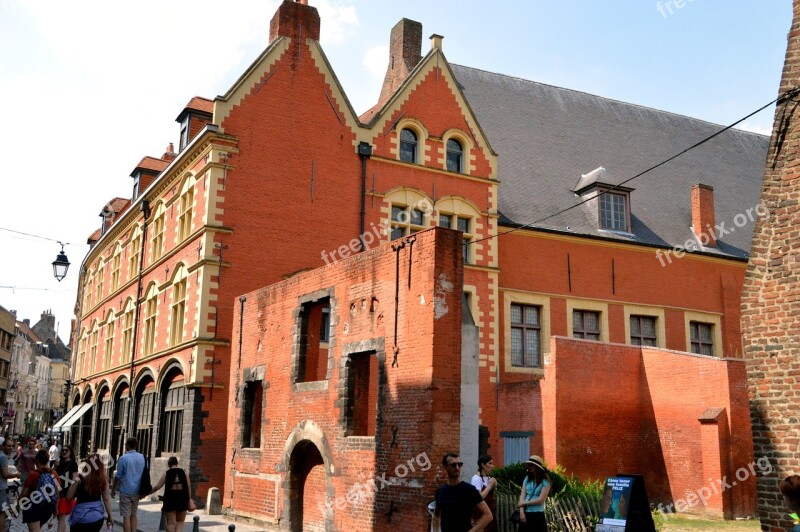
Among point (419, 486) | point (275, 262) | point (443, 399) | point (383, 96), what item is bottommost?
point (419, 486)

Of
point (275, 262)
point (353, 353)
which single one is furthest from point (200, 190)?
point (353, 353)

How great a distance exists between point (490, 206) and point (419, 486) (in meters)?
14.8

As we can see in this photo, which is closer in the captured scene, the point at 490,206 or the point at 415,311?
the point at 415,311

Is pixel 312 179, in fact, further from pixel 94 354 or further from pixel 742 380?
pixel 94 354

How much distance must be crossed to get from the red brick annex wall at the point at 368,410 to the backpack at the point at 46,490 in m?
4.60

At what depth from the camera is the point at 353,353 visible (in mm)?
13961

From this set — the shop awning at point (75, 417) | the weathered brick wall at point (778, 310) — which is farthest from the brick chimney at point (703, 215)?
the shop awning at point (75, 417)

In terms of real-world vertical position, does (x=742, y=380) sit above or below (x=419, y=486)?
above

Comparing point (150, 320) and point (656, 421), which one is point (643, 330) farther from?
point (150, 320)

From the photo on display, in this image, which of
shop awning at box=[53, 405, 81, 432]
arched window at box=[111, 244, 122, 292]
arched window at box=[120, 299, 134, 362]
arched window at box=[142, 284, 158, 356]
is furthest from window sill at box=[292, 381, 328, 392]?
shop awning at box=[53, 405, 81, 432]

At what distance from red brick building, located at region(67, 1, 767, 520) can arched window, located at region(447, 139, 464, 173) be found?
2.5 inches

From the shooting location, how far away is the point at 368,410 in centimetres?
1452

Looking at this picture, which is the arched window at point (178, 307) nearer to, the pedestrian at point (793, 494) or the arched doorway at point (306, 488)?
the arched doorway at point (306, 488)

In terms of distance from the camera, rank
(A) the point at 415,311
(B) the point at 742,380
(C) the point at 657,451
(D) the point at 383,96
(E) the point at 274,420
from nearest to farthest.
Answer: (A) the point at 415,311 < (E) the point at 274,420 < (B) the point at 742,380 < (C) the point at 657,451 < (D) the point at 383,96
